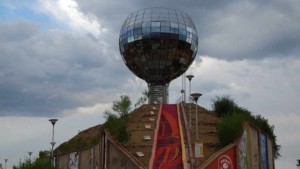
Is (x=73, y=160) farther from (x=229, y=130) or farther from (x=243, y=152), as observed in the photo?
(x=243, y=152)

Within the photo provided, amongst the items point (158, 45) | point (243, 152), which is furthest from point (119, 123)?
point (158, 45)

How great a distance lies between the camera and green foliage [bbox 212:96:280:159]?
31.7 meters

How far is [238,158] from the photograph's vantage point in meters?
28.5

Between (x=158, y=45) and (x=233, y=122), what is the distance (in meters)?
29.9

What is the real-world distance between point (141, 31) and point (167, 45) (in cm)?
381

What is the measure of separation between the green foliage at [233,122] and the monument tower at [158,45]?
16.0m

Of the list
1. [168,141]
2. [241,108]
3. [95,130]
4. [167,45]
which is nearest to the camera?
[168,141]

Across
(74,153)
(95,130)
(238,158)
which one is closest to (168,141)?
(238,158)

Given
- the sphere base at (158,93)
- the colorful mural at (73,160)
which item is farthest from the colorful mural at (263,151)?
the sphere base at (158,93)

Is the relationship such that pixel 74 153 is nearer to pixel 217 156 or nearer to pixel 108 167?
pixel 108 167

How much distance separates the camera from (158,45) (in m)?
60.8

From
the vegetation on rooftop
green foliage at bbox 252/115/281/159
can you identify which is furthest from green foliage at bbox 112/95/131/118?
green foliage at bbox 252/115/281/159

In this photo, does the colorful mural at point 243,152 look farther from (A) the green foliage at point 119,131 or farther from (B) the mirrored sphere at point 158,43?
(B) the mirrored sphere at point 158,43

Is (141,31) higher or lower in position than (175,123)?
higher
